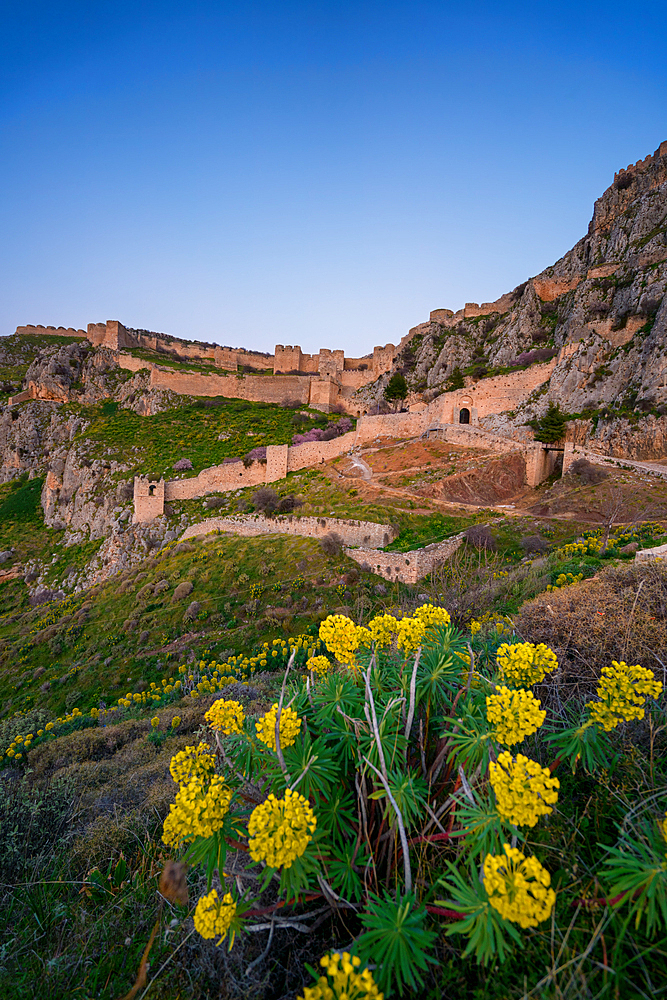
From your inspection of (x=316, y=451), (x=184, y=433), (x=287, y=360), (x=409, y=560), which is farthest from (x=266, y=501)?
(x=287, y=360)

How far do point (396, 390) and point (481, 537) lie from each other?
29609 mm

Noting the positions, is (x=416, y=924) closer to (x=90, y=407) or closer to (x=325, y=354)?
(x=90, y=407)

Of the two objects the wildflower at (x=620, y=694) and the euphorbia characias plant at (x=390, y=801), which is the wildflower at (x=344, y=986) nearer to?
the euphorbia characias plant at (x=390, y=801)

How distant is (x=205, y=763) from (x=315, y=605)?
43.0 ft

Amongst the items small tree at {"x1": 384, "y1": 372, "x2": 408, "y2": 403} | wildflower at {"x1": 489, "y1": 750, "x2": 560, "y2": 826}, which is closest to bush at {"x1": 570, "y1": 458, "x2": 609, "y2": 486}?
wildflower at {"x1": 489, "y1": 750, "x2": 560, "y2": 826}

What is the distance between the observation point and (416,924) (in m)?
1.69

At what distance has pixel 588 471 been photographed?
67.7 feet

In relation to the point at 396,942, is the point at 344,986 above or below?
above

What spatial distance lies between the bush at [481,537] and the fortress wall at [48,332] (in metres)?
66.9

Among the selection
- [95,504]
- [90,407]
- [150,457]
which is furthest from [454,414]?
[90,407]

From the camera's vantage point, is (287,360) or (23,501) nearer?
(23,501)

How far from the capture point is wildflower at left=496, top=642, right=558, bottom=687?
2160 mm

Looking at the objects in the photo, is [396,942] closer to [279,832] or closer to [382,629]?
[279,832]

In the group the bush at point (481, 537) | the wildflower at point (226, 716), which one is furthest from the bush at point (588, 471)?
the wildflower at point (226, 716)
